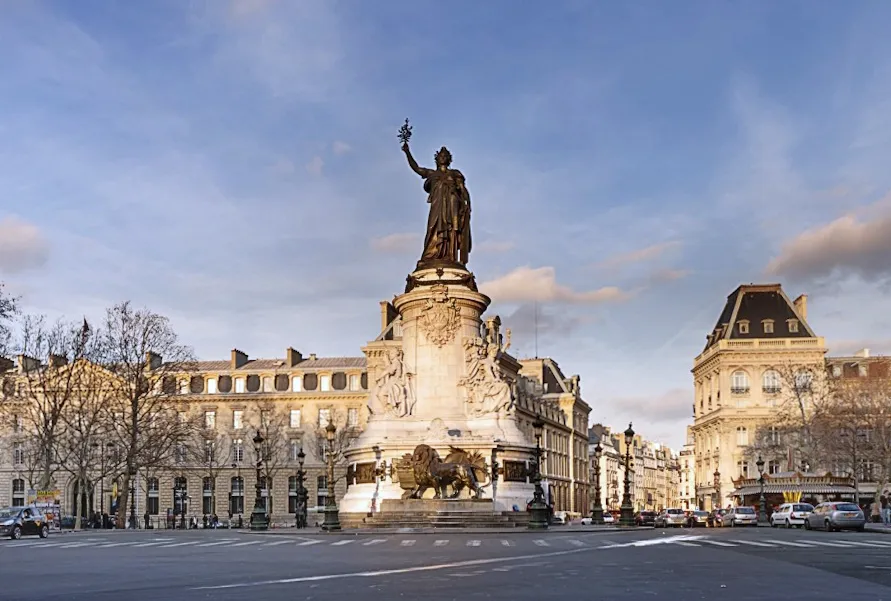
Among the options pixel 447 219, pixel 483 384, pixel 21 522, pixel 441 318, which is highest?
pixel 447 219

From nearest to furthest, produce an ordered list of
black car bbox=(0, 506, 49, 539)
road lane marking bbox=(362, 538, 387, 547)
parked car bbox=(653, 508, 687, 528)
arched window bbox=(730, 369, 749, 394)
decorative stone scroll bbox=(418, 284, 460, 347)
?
road lane marking bbox=(362, 538, 387, 547) → black car bbox=(0, 506, 49, 539) → decorative stone scroll bbox=(418, 284, 460, 347) → parked car bbox=(653, 508, 687, 528) → arched window bbox=(730, 369, 749, 394)

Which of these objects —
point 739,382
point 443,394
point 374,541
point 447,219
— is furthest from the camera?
point 739,382

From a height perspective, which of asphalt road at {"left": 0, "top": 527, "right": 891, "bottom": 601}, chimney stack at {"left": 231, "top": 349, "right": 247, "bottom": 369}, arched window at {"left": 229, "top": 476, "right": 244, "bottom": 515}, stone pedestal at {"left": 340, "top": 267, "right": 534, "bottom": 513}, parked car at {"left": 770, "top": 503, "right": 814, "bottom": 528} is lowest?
arched window at {"left": 229, "top": 476, "right": 244, "bottom": 515}

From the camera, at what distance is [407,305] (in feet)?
158

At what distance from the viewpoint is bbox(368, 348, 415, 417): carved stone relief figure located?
4691 centimetres

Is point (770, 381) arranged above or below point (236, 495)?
above

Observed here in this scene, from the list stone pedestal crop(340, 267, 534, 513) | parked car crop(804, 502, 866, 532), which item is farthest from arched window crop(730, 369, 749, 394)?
stone pedestal crop(340, 267, 534, 513)

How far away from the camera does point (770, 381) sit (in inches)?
4579

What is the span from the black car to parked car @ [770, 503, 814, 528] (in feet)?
113

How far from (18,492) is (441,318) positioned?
78.8 m

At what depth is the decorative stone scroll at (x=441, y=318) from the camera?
4725cm

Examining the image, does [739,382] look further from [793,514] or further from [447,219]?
[447,219]

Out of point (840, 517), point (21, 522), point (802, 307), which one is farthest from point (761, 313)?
point (21, 522)

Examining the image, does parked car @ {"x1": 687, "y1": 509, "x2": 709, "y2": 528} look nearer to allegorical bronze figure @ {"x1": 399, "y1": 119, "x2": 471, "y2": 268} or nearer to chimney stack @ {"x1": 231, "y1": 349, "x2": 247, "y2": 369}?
allegorical bronze figure @ {"x1": 399, "y1": 119, "x2": 471, "y2": 268}
